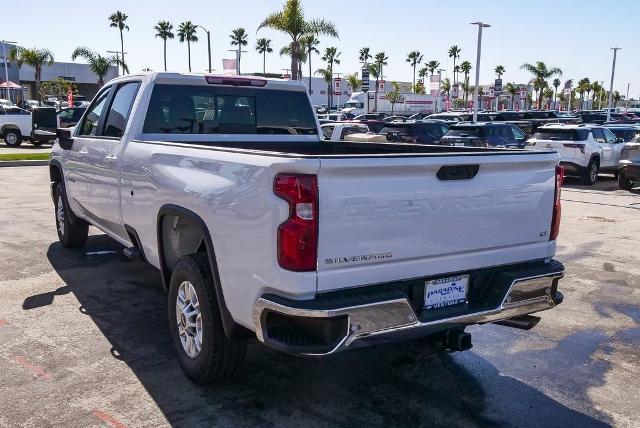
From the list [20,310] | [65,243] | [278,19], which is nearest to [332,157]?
[20,310]

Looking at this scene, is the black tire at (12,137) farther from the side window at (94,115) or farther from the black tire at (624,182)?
the black tire at (624,182)

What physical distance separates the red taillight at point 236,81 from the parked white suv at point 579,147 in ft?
41.8

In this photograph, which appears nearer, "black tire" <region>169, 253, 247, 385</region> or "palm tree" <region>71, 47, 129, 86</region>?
"black tire" <region>169, 253, 247, 385</region>

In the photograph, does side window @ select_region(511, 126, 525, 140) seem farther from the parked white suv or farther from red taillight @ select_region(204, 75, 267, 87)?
red taillight @ select_region(204, 75, 267, 87)

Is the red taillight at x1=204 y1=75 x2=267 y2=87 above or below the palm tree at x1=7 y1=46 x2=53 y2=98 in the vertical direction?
below

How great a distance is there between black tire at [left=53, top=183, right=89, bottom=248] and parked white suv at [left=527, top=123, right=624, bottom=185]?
42.4ft

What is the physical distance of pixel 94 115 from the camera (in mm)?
6359

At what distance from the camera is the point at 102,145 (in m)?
5.56

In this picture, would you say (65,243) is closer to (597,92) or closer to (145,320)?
(145,320)

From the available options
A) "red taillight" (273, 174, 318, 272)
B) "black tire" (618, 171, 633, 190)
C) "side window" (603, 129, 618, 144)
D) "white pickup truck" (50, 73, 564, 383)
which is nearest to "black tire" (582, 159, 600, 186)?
"black tire" (618, 171, 633, 190)

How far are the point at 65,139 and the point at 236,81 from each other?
87.9 inches

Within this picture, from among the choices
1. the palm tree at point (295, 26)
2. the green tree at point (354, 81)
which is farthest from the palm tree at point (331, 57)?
the palm tree at point (295, 26)

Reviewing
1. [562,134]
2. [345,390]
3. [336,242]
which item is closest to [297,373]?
[345,390]

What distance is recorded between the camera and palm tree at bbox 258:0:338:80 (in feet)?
101
